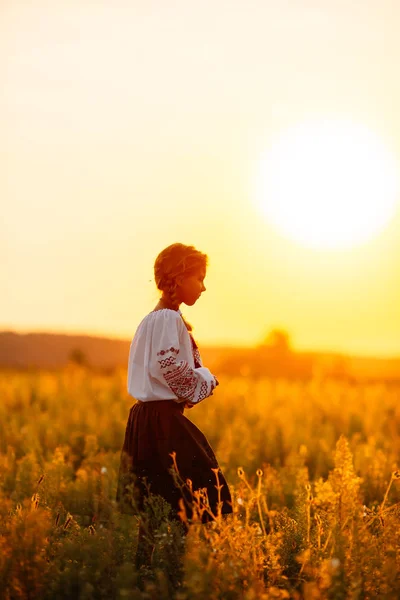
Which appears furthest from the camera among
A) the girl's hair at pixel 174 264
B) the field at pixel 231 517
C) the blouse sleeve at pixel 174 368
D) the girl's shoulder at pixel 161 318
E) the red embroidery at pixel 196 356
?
the red embroidery at pixel 196 356

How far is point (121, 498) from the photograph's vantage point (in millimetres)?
5234

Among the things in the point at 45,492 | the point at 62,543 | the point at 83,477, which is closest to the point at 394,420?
the point at 83,477

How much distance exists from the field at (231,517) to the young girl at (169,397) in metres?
0.24

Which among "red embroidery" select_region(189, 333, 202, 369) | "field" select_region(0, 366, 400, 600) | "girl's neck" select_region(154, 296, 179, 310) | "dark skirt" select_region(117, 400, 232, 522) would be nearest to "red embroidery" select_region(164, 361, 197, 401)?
"dark skirt" select_region(117, 400, 232, 522)

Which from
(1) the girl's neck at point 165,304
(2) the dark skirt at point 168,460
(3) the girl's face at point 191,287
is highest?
(3) the girl's face at point 191,287

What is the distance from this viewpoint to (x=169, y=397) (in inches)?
205

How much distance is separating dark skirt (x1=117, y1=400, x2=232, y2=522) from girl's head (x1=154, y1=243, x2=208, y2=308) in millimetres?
680

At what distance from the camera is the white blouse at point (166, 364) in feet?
16.6

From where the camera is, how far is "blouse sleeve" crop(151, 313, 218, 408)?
504 cm

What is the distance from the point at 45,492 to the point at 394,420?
957 centimetres

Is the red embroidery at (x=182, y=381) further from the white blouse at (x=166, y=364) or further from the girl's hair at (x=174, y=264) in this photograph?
the girl's hair at (x=174, y=264)

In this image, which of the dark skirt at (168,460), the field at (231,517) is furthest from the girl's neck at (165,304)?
the field at (231,517)

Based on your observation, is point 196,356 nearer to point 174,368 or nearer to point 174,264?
point 174,368

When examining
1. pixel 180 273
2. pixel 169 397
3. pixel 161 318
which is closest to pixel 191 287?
pixel 180 273
